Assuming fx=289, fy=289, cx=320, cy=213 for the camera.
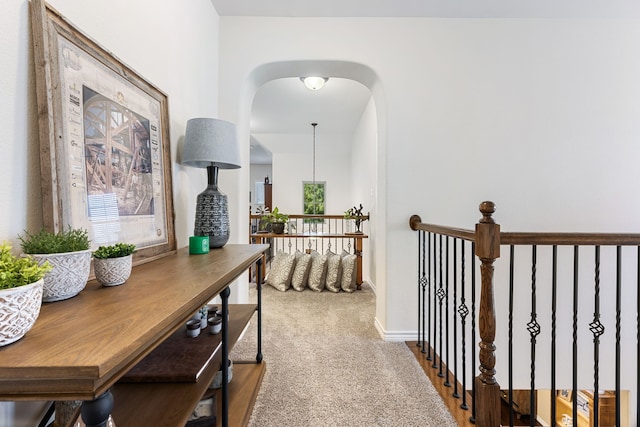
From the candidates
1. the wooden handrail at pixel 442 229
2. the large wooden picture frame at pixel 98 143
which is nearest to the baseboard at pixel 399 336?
the wooden handrail at pixel 442 229

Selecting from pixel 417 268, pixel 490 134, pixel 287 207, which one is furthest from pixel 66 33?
pixel 287 207

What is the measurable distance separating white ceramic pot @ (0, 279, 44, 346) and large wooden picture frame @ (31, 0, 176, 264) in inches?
15.5

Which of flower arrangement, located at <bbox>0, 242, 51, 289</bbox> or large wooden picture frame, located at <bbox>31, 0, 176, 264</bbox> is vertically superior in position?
large wooden picture frame, located at <bbox>31, 0, 176, 264</bbox>

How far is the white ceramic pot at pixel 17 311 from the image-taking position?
0.45 m

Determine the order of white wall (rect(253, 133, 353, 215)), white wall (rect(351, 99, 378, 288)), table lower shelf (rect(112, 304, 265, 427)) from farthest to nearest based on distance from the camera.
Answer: white wall (rect(253, 133, 353, 215))
white wall (rect(351, 99, 378, 288))
table lower shelf (rect(112, 304, 265, 427))

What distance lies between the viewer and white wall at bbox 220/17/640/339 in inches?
89.8

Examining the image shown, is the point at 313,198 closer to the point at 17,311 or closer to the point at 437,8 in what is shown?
the point at 437,8

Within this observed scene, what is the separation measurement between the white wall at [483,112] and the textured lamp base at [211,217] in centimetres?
106

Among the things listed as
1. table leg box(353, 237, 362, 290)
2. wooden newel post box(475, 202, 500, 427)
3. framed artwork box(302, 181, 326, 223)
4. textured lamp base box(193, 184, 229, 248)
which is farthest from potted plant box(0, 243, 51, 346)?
framed artwork box(302, 181, 326, 223)

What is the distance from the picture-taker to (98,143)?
3.24ft

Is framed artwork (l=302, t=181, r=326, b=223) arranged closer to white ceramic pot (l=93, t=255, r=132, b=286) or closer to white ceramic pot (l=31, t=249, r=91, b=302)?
white ceramic pot (l=93, t=255, r=132, b=286)

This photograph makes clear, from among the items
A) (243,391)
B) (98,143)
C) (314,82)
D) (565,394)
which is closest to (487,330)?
(243,391)

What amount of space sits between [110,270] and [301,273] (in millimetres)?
2842

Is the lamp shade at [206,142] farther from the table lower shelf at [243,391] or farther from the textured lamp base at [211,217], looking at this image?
the table lower shelf at [243,391]
